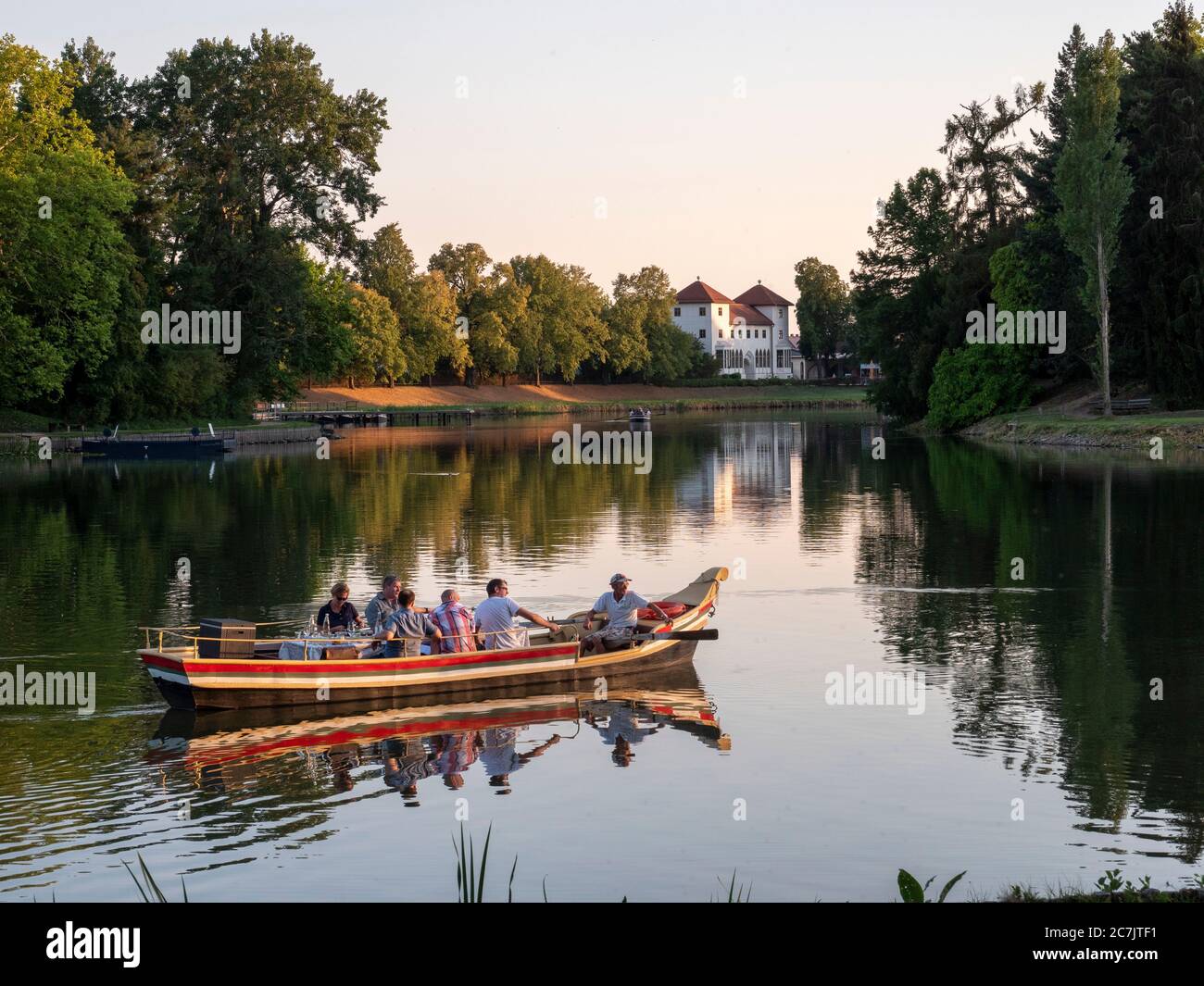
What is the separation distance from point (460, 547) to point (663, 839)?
2336 centimetres

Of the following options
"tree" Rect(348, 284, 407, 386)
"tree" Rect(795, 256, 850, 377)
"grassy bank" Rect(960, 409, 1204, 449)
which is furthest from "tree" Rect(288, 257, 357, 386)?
"tree" Rect(795, 256, 850, 377)

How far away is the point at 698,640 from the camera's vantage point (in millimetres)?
23562

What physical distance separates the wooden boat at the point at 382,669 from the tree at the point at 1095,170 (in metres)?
54.0

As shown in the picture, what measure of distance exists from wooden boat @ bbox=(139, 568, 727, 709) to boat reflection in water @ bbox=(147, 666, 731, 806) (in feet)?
0.72

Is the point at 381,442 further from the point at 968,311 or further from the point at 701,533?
the point at 701,533

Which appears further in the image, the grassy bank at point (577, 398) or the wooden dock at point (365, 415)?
the grassy bank at point (577, 398)

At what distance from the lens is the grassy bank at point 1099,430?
6531 centimetres

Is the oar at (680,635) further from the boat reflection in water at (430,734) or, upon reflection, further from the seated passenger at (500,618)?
the seated passenger at (500,618)

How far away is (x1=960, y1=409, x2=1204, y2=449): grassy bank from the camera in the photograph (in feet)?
214

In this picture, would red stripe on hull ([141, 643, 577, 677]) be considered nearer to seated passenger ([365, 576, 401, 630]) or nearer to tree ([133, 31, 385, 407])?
seated passenger ([365, 576, 401, 630])

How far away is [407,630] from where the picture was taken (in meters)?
20.3

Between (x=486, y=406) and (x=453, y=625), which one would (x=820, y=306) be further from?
(x=453, y=625)

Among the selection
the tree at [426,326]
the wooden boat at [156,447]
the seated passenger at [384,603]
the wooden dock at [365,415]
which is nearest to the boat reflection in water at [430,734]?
the seated passenger at [384,603]
